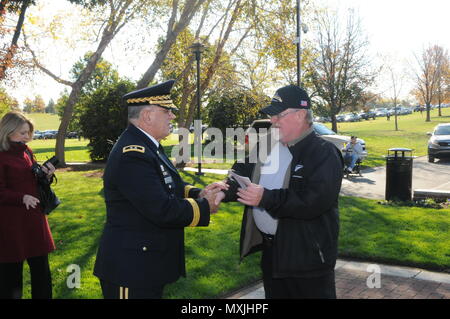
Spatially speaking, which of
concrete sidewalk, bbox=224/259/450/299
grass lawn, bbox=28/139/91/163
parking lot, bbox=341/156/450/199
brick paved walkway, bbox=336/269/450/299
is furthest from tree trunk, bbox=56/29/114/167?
brick paved walkway, bbox=336/269/450/299

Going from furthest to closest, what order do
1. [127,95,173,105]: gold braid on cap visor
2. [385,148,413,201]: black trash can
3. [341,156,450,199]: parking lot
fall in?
[341,156,450,199]: parking lot → [385,148,413,201]: black trash can → [127,95,173,105]: gold braid on cap visor

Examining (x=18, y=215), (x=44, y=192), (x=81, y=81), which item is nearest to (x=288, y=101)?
(x=44, y=192)

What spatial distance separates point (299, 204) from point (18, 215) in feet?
9.38

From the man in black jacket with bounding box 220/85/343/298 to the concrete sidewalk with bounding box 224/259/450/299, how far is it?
214 cm

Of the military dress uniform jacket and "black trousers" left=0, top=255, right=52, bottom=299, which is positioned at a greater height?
the military dress uniform jacket

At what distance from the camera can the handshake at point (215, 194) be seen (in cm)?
345

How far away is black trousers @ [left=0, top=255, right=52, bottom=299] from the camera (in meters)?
4.06

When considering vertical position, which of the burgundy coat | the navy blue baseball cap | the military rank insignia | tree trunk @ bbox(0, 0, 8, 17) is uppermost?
tree trunk @ bbox(0, 0, 8, 17)

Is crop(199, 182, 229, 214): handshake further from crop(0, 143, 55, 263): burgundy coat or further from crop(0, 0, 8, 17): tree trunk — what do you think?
crop(0, 0, 8, 17): tree trunk

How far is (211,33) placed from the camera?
65.4 ft

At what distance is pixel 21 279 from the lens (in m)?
4.24

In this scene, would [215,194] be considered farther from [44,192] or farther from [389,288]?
[389,288]
